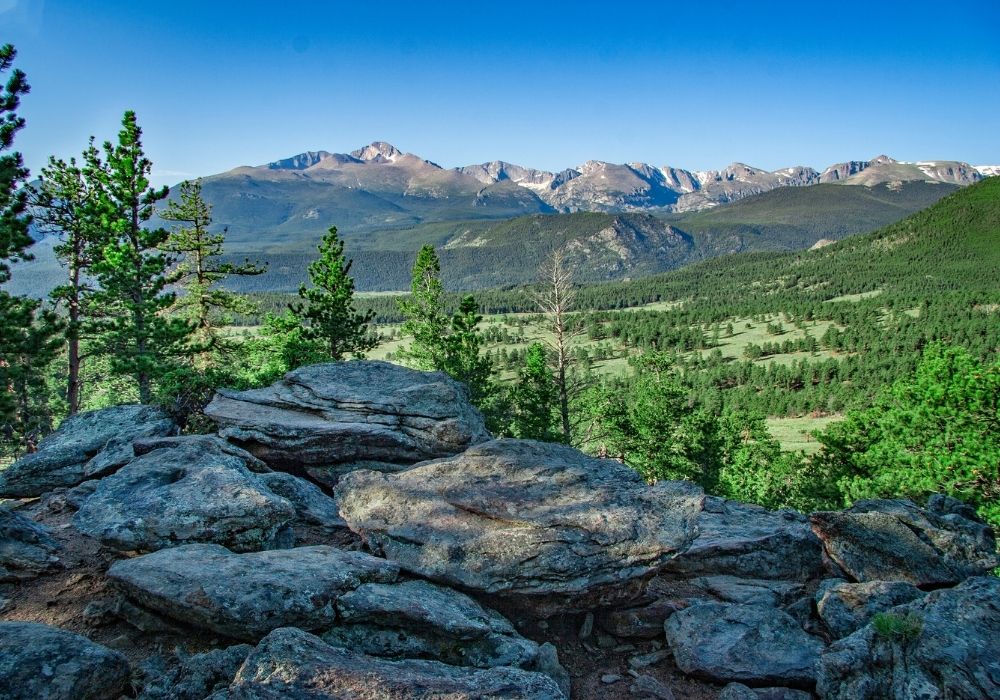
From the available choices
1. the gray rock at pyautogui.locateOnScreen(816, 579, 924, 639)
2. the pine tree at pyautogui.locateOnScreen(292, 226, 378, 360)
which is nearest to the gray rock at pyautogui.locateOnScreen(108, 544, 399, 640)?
the gray rock at pyautogui.locateOnScreen(816, 579, 924, 639)

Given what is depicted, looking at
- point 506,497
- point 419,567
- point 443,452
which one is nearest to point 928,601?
point 506,497

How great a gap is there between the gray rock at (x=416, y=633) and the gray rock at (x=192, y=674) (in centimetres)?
167

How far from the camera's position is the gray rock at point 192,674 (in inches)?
384

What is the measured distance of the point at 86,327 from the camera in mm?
33188

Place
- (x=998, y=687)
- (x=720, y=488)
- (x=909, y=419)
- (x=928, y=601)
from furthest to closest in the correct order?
(x=720, y=488) → (x=909, y=419) → (x=928, y=601) → (x=998, y=687)

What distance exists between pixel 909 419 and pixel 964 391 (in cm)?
362

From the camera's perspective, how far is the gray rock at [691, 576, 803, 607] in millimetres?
15398

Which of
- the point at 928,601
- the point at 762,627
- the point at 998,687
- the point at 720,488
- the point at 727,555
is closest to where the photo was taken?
the point at 998,687

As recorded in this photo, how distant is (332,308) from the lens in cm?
5162

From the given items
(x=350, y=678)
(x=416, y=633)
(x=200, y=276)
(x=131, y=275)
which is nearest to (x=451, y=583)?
(x=416, y=633)

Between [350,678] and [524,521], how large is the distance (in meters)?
6.24

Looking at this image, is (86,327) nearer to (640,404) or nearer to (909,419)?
(640,404)

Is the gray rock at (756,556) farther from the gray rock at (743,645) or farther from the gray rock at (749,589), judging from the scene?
the gray rock at (743,645)

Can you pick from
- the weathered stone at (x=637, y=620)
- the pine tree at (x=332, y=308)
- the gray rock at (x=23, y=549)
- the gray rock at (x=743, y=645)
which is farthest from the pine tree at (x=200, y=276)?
the gray rock at (x=743, y=645)
